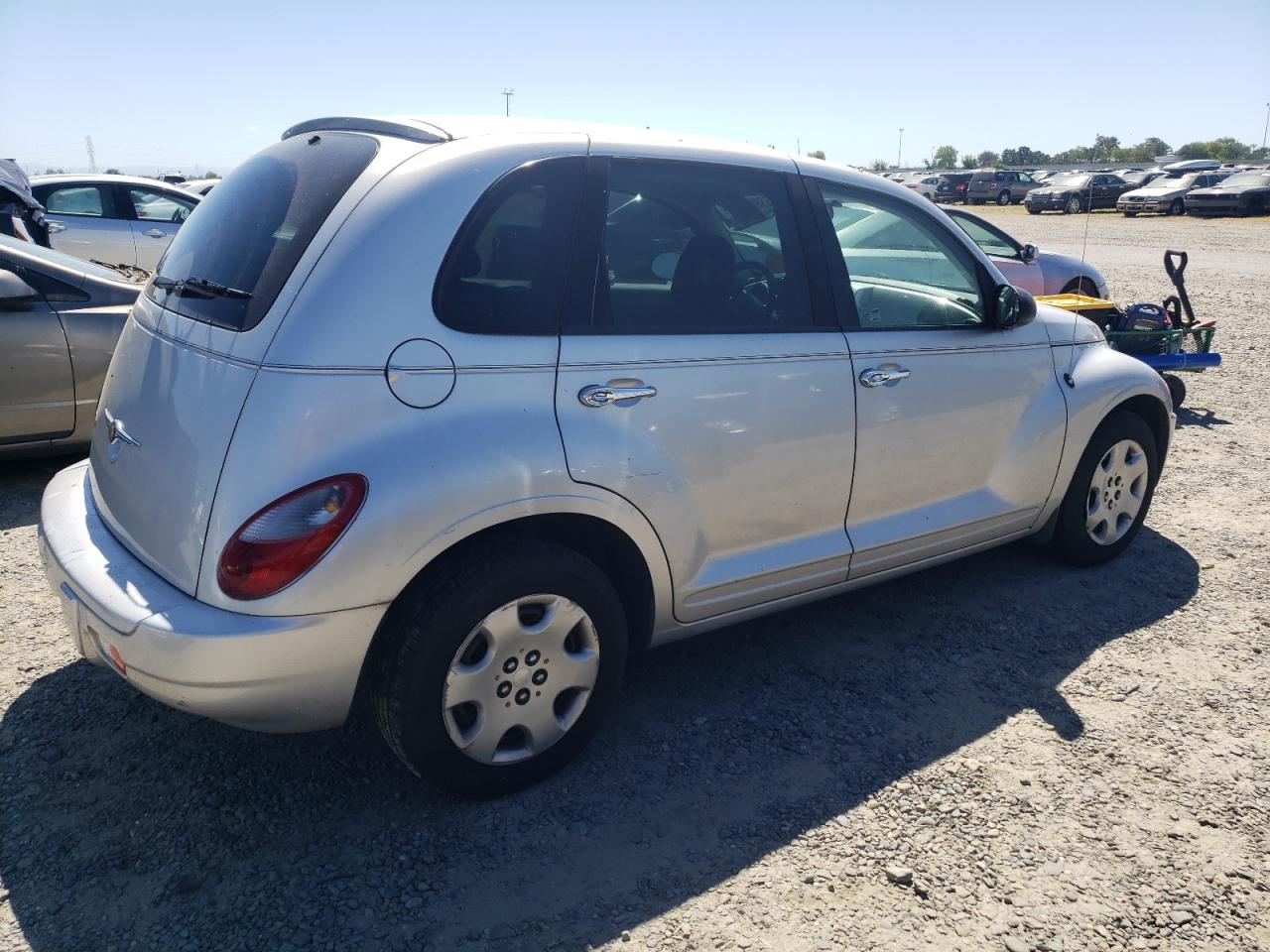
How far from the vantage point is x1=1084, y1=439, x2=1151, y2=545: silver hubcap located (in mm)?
4375

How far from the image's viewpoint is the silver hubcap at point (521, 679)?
2.61m

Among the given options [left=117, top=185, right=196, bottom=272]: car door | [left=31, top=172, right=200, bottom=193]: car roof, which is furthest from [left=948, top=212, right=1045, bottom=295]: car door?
[left=31, top=172, right=200, bottom=193]: car roof

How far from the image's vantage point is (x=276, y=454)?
2.30 meters

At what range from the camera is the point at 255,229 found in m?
2.72

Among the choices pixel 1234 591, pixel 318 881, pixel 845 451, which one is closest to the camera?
pixel 318 881

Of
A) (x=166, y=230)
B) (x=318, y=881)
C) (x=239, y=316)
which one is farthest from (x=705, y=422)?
(x=166, y=230)

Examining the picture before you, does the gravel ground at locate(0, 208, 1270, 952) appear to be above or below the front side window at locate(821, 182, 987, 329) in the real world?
below

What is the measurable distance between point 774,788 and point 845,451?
3.83 ft

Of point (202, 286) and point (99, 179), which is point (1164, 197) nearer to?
point (99, 179)

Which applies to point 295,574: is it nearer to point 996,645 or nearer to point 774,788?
point 774,788

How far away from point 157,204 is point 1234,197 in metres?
31.6

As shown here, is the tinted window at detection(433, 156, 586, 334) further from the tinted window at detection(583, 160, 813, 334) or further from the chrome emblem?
the chrome emblem

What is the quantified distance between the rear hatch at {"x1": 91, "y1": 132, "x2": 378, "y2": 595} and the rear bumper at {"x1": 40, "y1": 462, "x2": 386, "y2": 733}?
88 mm

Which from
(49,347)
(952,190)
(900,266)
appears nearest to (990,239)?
(900,266)
